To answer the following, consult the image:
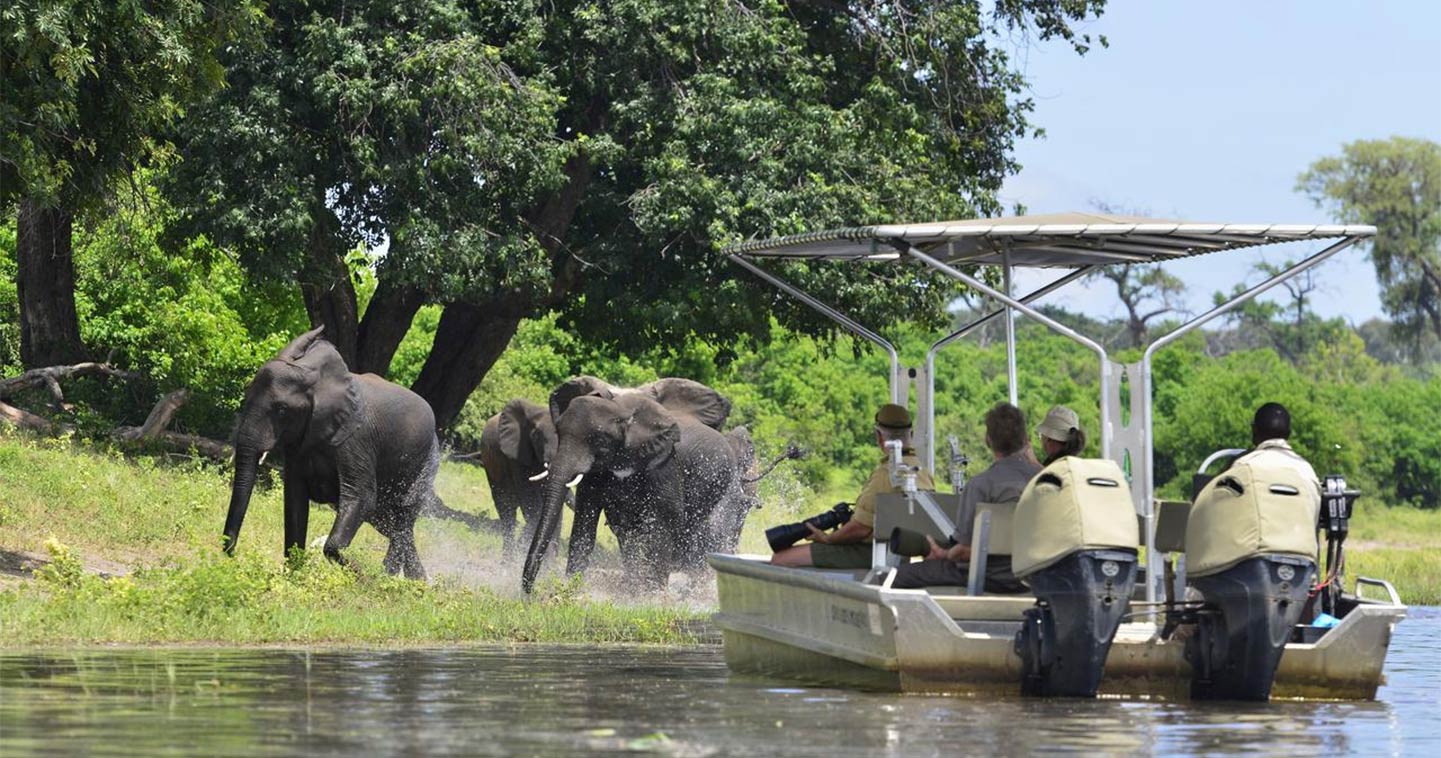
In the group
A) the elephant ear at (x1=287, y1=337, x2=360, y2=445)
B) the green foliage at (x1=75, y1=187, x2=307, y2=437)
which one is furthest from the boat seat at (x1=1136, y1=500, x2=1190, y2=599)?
the green foliage at (x1=75, y1=187, x2=307, y2=437)

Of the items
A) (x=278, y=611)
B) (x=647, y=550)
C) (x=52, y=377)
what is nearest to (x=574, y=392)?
(x=647, y=550)

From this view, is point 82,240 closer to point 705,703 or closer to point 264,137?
point 264,137

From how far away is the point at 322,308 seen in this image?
101ft

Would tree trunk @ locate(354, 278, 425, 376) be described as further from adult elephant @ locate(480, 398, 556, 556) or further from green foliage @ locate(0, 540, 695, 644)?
green foliage @ locate(0, 540, 695, 644)

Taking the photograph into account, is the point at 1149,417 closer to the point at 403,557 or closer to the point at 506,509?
the point at 403,557

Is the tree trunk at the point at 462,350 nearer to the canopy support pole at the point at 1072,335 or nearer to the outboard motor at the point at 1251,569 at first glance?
the canopy support pole at the point at 1072,335

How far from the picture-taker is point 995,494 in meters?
14.1

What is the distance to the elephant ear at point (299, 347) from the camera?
2109 centimetres

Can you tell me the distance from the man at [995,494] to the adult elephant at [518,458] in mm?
11729

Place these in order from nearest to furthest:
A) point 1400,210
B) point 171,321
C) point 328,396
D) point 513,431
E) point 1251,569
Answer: point 1251,569
point 328,396
point 513,431
point 171,321
point 1400,210

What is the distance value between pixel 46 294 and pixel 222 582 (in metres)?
15.4

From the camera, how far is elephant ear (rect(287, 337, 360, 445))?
69.3 ft

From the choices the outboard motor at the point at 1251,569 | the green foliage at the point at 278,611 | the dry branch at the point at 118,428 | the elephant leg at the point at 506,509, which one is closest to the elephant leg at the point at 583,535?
the elephant leg at the point at 506,509

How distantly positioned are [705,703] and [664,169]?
14882 mm
